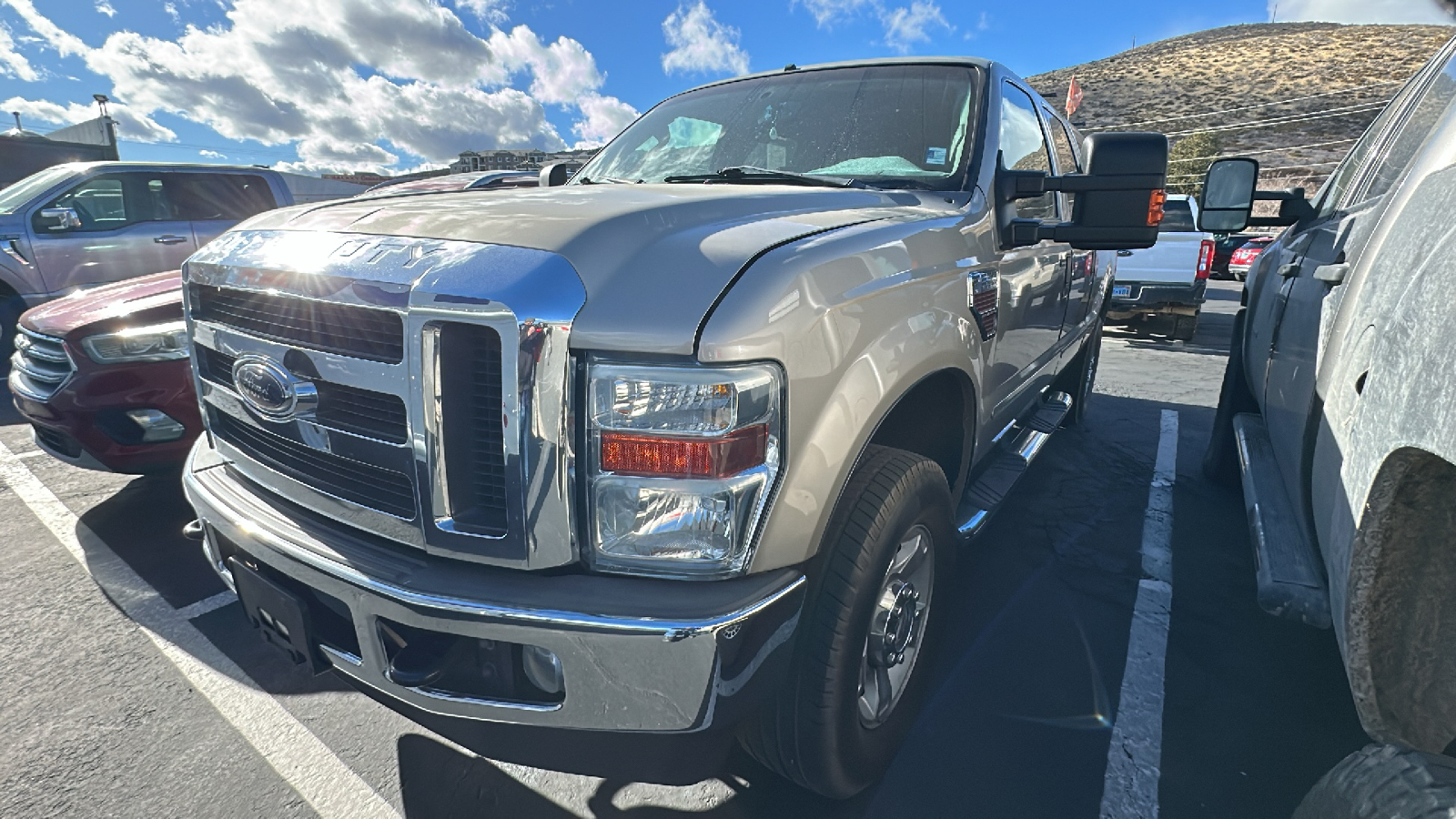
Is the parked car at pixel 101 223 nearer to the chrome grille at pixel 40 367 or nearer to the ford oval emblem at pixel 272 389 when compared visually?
the chrome grille at pixel 40 367

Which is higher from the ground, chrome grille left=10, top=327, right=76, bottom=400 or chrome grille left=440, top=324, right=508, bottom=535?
chrome grille left=440, top=324, right=508, bottom=535

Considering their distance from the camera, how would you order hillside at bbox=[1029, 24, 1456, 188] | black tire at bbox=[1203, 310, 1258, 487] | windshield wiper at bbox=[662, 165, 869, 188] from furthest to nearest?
1. hillside at bbox=[1029, 24, 1456, 188]
2. black tire at bbox=[1203, 310, 1258, 487]
3. windshield wiper at bbox=[662, 165, 869, 188]

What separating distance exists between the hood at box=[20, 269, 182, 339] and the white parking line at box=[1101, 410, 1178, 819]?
405cm

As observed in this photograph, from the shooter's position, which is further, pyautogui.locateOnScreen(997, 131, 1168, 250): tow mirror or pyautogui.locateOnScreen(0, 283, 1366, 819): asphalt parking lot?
pyautogui.locateOnScreen(997, 131, 1168, 250): tow mirror

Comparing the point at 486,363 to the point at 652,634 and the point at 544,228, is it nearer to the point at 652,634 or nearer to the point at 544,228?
the point at 544,228

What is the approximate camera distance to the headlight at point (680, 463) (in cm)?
132

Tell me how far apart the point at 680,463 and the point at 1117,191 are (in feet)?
5.33

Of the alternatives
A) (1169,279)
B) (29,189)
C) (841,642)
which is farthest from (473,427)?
(1169,279)

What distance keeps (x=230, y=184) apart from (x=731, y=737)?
8.13 m

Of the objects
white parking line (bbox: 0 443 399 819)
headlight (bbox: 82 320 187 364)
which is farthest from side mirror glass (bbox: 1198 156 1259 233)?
headlight (bbox: 82 320 187 364)

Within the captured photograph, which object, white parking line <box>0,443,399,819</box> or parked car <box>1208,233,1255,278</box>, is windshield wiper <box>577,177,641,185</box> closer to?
white parking line <box>0,443,399,819</box>

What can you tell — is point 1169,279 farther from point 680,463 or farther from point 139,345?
point 139,345

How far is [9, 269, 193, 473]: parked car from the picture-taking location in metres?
3.31

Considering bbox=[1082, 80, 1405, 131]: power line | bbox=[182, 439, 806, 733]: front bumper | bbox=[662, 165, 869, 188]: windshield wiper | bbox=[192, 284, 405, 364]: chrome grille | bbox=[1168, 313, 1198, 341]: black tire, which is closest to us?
bbox=[182, 439, 806, 733]: front bumper
